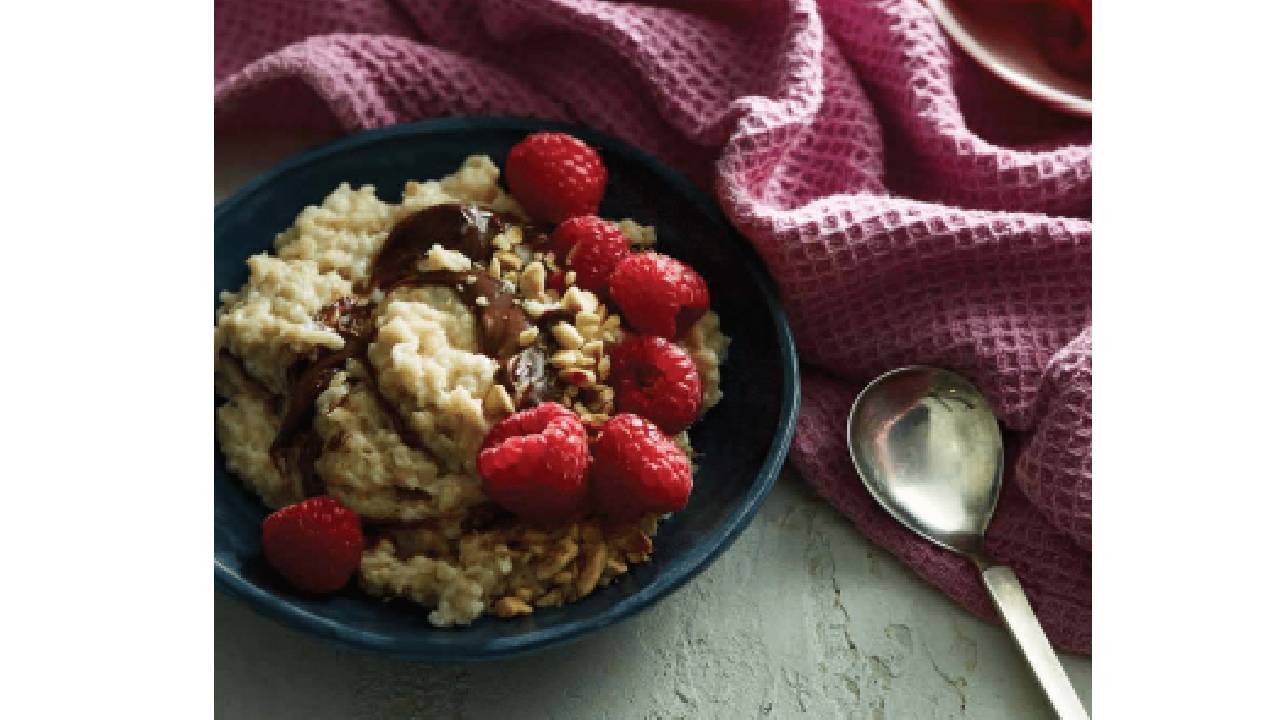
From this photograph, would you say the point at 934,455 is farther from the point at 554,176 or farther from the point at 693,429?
the point at 554,176

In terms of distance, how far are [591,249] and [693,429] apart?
0.26m

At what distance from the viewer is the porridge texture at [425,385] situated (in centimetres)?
141

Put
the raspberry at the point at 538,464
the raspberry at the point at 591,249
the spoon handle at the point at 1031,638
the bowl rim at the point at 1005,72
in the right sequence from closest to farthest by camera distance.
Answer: the raspberry at the point at 538,464 < the spoon handle at the point at 1031,638 < the raspberry at the point at 591,249 < the bowl rim at the point at 1005,72

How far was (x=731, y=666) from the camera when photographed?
150 centimetres

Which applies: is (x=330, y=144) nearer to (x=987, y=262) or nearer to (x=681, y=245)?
(x=681, y=245)

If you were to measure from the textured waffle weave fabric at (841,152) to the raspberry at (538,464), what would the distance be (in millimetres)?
381

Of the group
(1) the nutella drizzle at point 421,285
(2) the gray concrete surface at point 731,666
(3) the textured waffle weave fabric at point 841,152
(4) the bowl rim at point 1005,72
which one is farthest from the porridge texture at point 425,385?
(4) the bowl rim at point 1005,72

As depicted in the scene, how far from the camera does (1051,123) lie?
5.95ft

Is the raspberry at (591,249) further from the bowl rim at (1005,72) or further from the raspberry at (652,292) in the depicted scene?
the bowl rim at (1005,72)

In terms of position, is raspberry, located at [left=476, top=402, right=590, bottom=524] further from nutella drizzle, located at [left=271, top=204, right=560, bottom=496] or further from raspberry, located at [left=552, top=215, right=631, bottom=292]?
raspberry, located at [left=552, top=215, right=631, bottom=292]

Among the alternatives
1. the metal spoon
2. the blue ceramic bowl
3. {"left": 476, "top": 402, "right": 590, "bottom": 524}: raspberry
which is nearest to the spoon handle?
the metal spoon

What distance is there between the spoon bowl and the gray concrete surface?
3.2 inches

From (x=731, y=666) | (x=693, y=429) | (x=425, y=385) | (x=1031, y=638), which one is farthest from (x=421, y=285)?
(x=1031, y=638)

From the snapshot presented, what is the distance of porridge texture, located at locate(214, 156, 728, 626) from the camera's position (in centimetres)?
141
